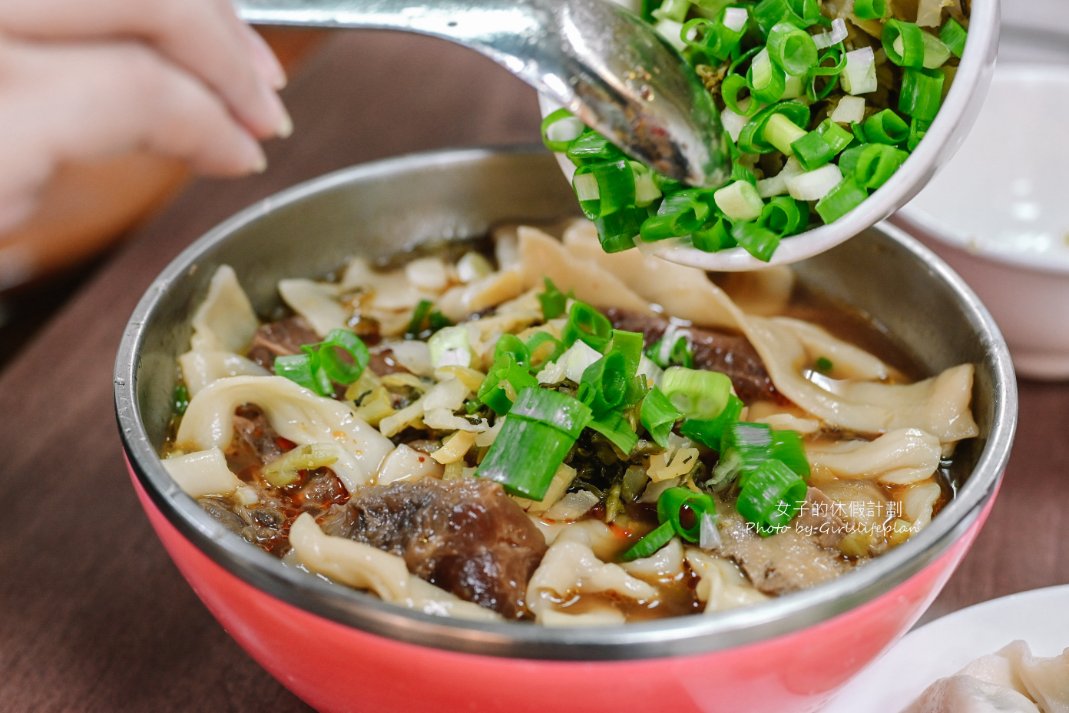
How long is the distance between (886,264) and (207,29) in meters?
1.51

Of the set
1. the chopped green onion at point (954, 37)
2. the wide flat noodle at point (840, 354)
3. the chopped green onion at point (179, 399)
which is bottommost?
the chopped green onion at point (179, 399)

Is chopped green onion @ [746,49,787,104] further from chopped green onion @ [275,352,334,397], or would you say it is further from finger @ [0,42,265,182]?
finger @ [0,42,265,182]

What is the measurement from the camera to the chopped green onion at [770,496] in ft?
5.32

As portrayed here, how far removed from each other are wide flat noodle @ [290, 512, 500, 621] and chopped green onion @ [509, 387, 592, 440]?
12.0 inches

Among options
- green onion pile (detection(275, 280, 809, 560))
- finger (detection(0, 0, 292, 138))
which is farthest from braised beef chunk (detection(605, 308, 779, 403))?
finger (detection(0, 0, 292, 138))

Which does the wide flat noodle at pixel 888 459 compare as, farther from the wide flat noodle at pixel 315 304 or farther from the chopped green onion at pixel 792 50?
the wide flat noodle at pixel 315 304

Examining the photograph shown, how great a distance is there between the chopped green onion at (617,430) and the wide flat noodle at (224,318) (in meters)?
0.86

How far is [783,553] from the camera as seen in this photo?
1602 mm

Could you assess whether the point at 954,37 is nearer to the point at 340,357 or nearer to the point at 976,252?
the point at 976,252

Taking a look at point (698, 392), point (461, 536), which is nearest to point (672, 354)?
point (698, 392)

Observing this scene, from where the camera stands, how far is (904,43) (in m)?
1.67

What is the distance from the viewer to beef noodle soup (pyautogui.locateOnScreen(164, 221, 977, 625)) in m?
1.55

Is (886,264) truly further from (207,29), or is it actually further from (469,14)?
(207,29)

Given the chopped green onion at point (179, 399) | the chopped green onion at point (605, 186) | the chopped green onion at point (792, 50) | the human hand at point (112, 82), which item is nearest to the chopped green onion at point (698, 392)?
the chopped green onion at point (605, 186)
